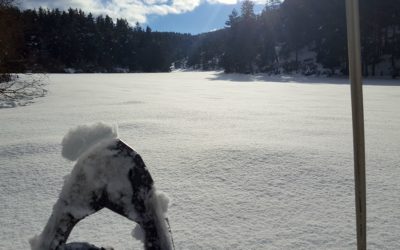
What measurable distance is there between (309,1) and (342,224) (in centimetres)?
2696

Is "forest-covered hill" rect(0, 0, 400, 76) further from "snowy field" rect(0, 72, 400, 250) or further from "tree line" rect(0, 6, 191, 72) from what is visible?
"snowy field" rect(0, 72, 400, 250)

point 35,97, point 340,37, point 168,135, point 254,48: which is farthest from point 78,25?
point 168,135

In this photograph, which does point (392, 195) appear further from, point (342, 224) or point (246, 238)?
point (246, 238)

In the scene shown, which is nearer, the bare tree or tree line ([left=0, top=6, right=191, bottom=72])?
the bare tree

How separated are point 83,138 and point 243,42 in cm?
3026

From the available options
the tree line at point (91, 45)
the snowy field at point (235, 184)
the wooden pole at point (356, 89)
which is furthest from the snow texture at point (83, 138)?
the tree line at point (91, 45)

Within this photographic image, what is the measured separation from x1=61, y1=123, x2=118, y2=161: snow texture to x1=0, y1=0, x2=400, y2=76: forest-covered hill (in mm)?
7098

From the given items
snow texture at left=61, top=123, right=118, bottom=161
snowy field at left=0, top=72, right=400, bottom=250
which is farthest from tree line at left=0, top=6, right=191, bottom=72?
snow texture at left=61, top=123, right=118, bottom=161

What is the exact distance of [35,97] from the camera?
8.02 meters

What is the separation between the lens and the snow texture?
2.98ft

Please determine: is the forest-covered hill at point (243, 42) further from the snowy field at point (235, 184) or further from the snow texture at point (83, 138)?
the snow texture at point (83, 138)

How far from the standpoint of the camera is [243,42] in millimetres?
30047

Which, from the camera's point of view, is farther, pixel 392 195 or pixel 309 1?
pixel 309 1

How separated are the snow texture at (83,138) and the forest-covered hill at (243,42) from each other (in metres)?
7.10
